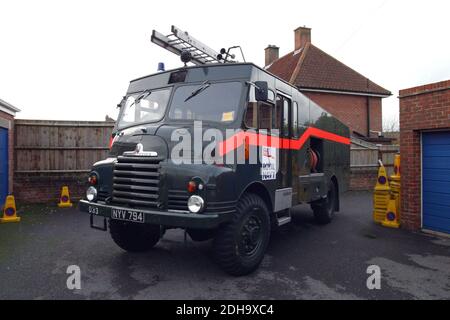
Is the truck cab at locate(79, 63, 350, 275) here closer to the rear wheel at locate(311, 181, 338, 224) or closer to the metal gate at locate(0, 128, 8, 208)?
the rear wheel at locate(311, 181, 338, 224)

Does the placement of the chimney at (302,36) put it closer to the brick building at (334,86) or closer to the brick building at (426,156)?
the brick building at (334,86)

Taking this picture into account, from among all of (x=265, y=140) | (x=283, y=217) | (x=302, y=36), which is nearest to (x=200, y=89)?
(x=265, y=140)

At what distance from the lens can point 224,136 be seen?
13.0 feet

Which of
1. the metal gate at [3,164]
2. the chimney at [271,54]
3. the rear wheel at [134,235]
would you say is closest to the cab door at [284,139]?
the rear wheel at [134,235]

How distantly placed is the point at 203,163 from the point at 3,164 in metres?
7.47

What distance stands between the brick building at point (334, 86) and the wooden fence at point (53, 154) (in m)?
13.1

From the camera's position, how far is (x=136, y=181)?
4.02m

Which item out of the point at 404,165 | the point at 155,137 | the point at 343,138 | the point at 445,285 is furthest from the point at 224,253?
the point at 343,138

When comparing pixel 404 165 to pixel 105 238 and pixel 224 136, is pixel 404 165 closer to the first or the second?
pixel 224 136

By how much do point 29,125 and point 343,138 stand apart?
9434mm

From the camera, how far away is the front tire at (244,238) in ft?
12.9

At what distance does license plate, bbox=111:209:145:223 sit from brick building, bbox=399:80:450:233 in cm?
607

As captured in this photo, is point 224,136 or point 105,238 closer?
point 224,136
